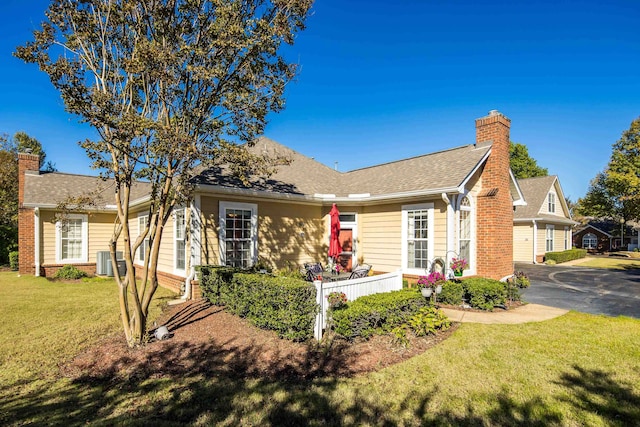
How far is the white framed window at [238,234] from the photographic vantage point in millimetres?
10375

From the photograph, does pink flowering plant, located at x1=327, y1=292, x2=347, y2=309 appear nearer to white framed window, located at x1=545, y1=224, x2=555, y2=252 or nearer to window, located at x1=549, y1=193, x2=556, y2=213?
white framed window, located at x1=545, y1=224, x2=555, y2=252

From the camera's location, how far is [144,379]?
485cm

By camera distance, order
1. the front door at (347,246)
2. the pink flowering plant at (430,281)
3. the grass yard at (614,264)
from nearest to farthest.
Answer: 1. the pink flowering plant at (430,281)
2. the front door at (347,246)
3. the grass yard at (614,264)

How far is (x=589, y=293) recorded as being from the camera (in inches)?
453

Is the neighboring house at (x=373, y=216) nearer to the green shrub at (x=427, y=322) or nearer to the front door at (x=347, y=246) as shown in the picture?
the front door at (x=347, y=246)

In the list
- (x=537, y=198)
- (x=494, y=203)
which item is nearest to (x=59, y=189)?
(x=494, y=203)

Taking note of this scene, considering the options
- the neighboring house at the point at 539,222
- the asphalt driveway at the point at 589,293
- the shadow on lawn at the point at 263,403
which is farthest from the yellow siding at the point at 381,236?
the neighboring house at the point at 539,222

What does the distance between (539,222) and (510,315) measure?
60.5 feet

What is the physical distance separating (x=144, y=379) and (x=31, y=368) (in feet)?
6.76

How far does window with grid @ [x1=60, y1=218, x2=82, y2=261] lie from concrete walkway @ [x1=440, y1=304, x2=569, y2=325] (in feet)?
55.0

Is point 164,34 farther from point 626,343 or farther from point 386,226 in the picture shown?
point 626,343

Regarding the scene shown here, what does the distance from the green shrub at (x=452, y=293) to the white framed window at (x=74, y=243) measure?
16.3 metres

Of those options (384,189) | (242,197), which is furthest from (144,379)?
(384,189)

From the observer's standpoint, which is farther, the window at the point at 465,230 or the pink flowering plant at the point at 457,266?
the window at the point at 465,230
